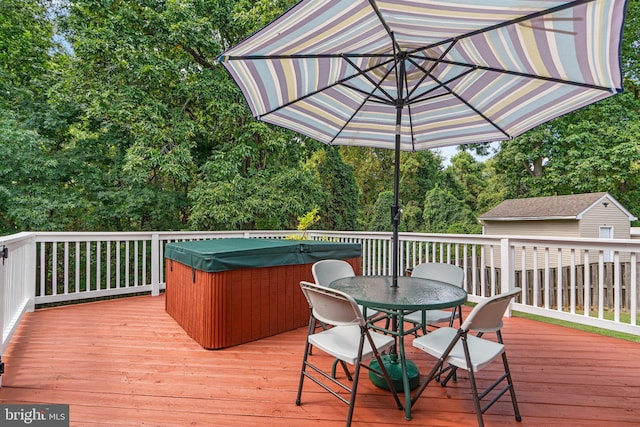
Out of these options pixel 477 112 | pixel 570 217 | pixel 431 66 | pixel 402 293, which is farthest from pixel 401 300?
pixel 570 217

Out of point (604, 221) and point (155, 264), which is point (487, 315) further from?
point (604, 221)

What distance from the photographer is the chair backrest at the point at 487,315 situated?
5.75 feet

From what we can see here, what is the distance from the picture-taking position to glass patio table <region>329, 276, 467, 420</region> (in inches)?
78.7

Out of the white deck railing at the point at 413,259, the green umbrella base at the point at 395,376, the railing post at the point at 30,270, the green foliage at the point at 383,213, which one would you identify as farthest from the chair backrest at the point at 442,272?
the green foliage at the point at 383,213

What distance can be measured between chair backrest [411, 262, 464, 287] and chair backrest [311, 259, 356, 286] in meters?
0.68

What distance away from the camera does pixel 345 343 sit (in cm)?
208

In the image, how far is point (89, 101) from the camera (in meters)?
7.85

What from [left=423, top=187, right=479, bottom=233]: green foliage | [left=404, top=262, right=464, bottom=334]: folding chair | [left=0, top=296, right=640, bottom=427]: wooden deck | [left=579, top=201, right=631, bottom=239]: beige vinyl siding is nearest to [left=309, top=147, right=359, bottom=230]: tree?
[left=423, top=187, right=479, bottom=233]: green foliage

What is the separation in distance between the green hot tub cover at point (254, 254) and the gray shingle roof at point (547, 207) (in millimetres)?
11466

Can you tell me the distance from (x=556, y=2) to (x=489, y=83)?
100 centimetres

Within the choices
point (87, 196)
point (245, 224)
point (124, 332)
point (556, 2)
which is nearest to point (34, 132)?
point (87, 196)

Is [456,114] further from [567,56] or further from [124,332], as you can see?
[124,332]

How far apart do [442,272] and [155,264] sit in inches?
168

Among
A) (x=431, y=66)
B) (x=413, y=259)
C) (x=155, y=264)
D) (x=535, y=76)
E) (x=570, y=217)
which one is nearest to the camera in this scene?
(x=535, y=76)
